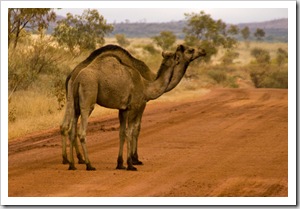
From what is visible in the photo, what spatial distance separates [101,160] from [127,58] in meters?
2.06

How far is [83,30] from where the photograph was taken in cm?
3234

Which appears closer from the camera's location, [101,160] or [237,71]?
[101,160]

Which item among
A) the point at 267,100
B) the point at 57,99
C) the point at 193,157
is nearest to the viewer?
the point at 193,157

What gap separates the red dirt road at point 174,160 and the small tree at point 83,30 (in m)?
7.36

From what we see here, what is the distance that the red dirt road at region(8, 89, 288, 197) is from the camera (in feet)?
41.3

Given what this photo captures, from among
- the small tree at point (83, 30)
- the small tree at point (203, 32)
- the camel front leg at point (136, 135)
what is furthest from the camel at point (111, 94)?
the small tree at point (203, 32)

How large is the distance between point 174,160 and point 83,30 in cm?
1761

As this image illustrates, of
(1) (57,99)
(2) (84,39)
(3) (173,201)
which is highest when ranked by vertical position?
(2) (84,39)

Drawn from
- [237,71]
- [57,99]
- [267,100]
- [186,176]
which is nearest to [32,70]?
[57,99]

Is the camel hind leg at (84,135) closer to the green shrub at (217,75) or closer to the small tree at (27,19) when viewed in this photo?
the small tree at (27,19)

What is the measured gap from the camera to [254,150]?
1700 centimetres

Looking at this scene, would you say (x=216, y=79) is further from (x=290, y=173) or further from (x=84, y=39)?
(x=290, y=173)

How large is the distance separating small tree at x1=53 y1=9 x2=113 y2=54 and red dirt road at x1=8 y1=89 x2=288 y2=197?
7.36 meters

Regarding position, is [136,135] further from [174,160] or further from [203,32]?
[203,32]
